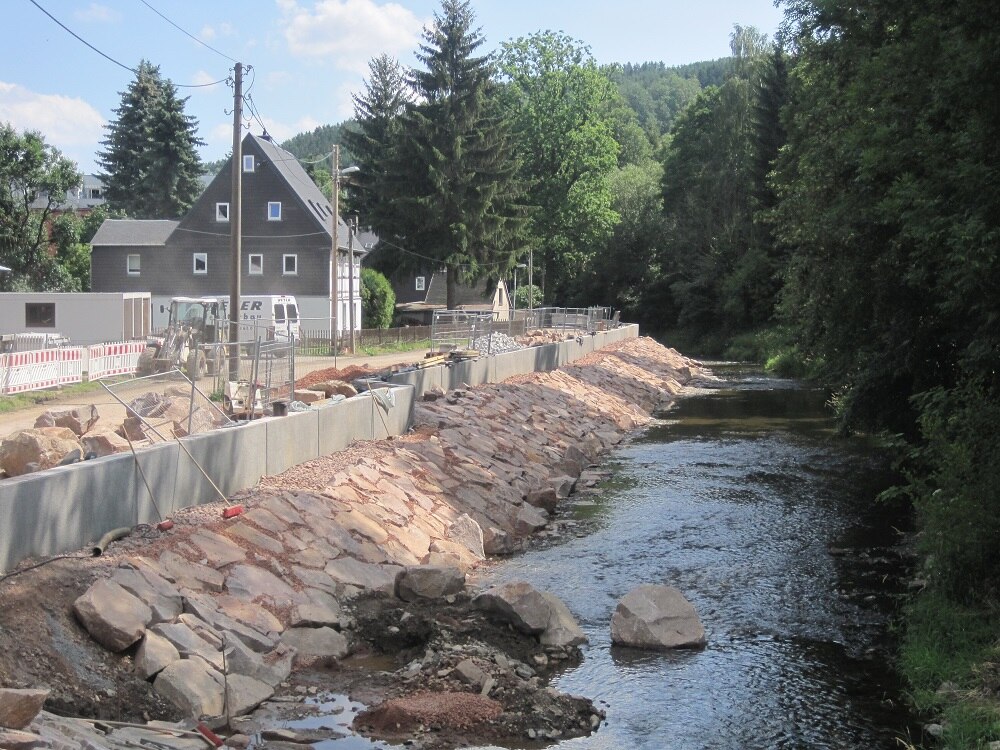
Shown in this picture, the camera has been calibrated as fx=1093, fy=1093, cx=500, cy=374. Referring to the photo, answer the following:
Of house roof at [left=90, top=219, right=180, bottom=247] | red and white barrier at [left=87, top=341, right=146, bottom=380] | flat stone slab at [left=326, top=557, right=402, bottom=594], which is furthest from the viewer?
house roof at [left=90, top=219, right=180, bottom=247]

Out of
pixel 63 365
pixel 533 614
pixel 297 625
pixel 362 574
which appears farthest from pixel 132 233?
pixel 533 614

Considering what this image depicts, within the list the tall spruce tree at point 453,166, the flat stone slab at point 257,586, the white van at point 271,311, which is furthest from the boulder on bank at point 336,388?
the tall spruce tree at point 453,166

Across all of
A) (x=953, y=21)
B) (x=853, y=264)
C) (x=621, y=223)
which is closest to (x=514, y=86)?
(x=621, y=223)

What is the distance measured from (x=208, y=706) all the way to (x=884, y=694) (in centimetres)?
596

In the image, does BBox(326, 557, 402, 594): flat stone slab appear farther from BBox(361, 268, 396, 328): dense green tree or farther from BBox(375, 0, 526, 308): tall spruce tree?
BBox(361, 268, 396, 328): dense green tree

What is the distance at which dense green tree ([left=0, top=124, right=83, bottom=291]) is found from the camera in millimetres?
58688

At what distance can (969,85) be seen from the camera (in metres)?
11.0

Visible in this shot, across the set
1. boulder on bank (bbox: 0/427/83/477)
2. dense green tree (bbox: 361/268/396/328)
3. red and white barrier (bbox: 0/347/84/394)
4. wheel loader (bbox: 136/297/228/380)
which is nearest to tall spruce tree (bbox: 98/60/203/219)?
dense green tree (bbox: 361/268/396/328)

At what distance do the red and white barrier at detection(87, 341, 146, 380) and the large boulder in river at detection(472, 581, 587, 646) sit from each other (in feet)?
65.8

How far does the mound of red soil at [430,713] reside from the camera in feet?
28.7

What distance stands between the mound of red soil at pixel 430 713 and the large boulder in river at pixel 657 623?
8.52 feet

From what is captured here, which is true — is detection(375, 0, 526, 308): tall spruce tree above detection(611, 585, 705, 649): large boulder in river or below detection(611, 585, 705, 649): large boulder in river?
above

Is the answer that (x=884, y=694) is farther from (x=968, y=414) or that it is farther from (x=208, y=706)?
(x=208, y=706)

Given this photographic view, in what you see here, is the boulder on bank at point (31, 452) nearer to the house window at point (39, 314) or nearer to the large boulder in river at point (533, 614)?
the large boulder in river at point (533, 614)
